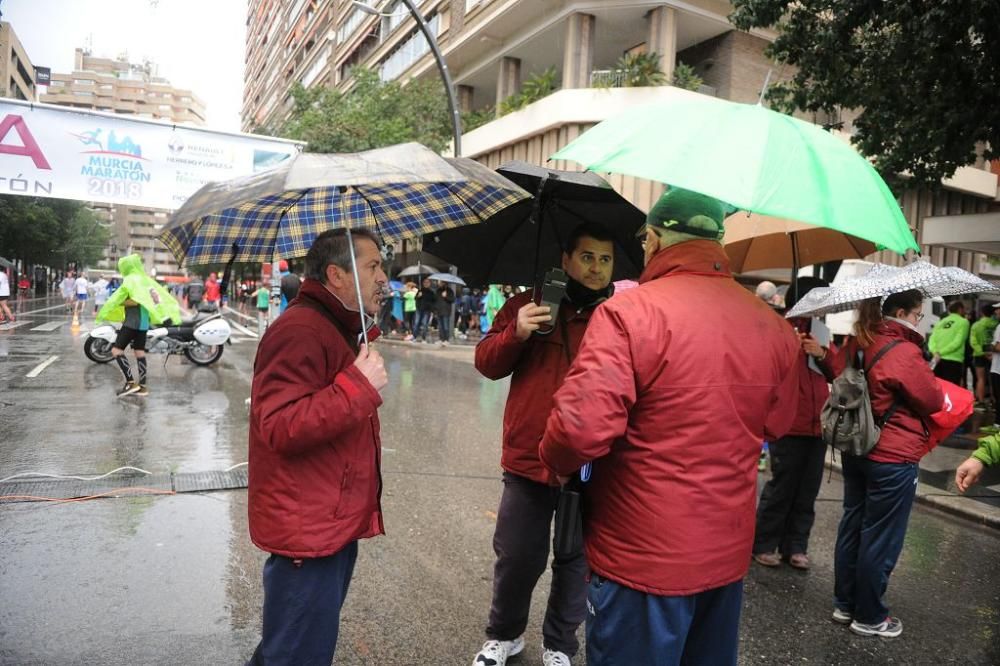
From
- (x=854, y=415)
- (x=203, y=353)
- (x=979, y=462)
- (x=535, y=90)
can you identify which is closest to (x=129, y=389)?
(x=203, y=353)

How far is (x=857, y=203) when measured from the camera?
203 centimetres

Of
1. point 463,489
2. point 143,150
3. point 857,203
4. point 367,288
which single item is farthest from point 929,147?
point 143,150

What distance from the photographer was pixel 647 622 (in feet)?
6.40

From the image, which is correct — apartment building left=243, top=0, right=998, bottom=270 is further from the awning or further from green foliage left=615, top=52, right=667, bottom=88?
the awning

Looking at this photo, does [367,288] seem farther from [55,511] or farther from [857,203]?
[55,511]

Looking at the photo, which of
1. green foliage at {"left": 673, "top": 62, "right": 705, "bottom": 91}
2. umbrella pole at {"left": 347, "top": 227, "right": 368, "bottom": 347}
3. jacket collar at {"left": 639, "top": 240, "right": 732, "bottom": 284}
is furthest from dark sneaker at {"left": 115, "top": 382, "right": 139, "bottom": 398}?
green foliage at {"left": 673, "top": 62, "right": 705, "bottom": 91}

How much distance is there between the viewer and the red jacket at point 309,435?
212 centimetres

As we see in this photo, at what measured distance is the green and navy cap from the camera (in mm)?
2094

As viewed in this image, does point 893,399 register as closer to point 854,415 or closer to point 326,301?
point 854,415

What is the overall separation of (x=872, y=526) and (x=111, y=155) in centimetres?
1094

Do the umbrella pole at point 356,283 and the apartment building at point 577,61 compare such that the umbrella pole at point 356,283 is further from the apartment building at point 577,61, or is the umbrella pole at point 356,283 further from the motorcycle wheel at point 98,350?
the apartment building at point 577,61

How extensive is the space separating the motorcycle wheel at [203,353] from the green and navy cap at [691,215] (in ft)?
41.3

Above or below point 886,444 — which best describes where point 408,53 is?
above

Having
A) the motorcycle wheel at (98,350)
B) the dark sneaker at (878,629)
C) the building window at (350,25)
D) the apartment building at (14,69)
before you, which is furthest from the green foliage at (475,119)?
the apartment building at (14,69)
